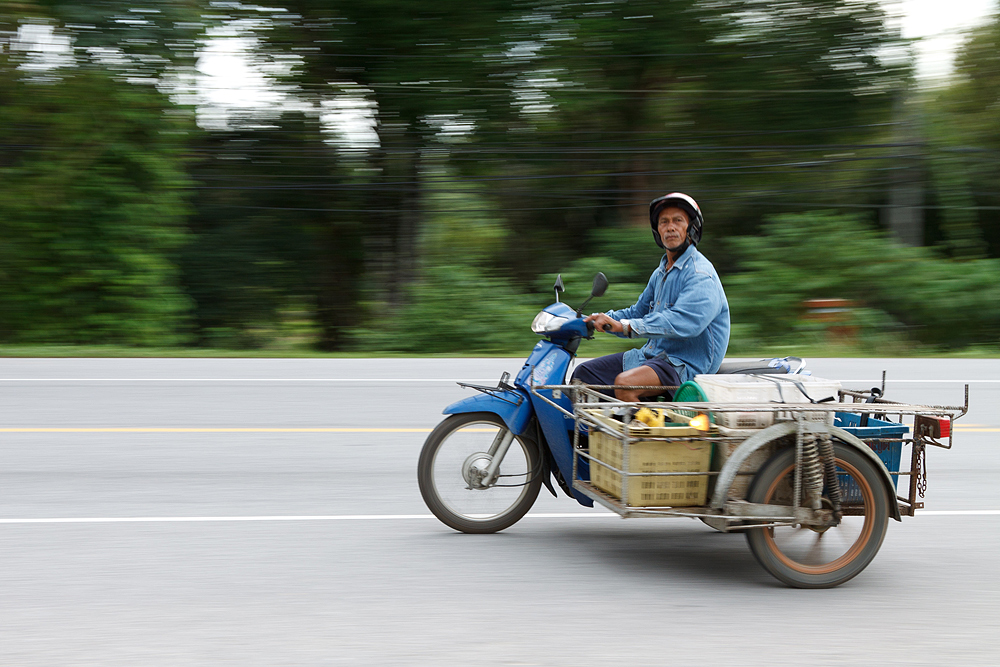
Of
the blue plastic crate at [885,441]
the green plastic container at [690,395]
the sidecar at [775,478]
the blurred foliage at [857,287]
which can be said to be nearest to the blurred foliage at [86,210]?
the blurred foliage at [857,287]

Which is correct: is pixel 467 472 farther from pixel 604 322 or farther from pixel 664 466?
pixel 664 466

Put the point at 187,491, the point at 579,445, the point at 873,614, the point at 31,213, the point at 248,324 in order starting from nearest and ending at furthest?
1. the point at 873,614
2. the point at 579,445
3. the point at 187,491
4. the point at 31,213
5. the point at 248,324

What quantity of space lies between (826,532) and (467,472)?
1847 millimetres

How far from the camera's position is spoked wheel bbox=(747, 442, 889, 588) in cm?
449

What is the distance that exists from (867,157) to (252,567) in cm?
1702

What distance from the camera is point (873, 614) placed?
425cm

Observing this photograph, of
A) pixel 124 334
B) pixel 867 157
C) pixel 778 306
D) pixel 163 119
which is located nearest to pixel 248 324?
pixel 124 334

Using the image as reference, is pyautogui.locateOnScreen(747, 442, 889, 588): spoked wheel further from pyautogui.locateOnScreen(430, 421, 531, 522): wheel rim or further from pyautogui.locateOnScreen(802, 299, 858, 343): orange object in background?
pyautogui.locateOnScreen(802, 299, 858, 343): orange object in background

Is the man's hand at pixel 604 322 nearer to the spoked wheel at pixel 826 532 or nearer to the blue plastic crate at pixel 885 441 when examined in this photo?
the spoked wheel at pixel 826 532

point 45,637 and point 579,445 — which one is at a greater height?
point 579,445

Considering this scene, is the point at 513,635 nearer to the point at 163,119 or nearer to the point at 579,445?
the point at 579,445

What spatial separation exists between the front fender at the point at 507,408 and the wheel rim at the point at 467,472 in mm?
89

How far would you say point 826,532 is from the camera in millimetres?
4617

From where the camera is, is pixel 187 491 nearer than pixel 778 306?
Yes
